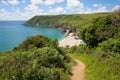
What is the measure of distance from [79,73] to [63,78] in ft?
11.3

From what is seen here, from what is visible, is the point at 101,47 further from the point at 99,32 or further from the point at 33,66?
the point at 33,66

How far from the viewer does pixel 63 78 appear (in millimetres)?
16766

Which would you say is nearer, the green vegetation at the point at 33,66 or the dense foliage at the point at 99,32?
the green vegetation at the point at 33,66

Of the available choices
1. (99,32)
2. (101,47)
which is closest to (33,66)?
(101,47)

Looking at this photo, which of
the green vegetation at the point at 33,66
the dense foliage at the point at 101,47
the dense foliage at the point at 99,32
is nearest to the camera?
the green vegetation at the point at 33,66

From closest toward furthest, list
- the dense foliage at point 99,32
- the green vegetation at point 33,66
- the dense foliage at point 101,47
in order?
the green vegetation at point 33,66 < the dense foliage at point 101,47 < the dense foliage at point 99,32

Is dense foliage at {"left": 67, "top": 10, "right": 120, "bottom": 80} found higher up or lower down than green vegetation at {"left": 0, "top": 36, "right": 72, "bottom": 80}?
lower down

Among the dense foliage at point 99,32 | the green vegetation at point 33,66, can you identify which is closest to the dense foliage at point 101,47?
the dense foliage at point 99,32

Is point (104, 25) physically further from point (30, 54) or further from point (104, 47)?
point (30, 54)

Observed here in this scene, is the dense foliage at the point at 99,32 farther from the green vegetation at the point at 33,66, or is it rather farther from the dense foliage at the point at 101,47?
the green vegetation at the point at 33,66

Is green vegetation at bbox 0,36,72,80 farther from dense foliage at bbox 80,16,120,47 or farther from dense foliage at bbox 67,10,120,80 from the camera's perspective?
dense foliage at bbox 80,16,120,47

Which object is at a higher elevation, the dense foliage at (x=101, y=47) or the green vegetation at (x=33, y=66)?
the green vegetation at (x=33, y=66)

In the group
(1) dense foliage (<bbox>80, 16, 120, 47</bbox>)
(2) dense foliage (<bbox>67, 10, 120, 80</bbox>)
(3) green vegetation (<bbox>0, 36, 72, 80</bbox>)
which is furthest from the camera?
(1) dense foliage (<bbox>80, 16, 120, 47</bbox>)

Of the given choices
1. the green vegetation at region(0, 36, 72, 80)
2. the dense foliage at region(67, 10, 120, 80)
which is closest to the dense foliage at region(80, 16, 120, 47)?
the dense foliage at region(67, 10, 120, 80)
